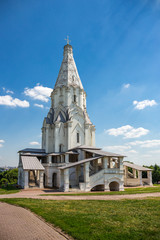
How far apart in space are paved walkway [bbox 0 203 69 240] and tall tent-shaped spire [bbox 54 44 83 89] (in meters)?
28.2

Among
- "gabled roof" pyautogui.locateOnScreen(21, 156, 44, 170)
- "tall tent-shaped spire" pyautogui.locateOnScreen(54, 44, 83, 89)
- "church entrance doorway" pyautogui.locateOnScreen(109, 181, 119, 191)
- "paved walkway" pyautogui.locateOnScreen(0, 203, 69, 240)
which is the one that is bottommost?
"church entrance doorway" pyautogui.locateOnScreen(109, 181, 119, 191)

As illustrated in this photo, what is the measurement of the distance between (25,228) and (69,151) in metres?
22.7

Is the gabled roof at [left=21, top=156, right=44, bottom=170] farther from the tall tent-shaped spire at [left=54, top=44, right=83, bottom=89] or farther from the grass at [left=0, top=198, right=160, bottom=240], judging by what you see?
the tall tent-shaped spire at [left=54, top=44, right=83, bottom=89]

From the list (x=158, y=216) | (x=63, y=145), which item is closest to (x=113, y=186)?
(x=63, y=145)

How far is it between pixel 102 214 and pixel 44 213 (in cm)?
312

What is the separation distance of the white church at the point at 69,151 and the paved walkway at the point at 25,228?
14114mm

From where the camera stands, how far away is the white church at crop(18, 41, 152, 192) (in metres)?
25.7

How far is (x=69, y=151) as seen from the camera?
30.6 m

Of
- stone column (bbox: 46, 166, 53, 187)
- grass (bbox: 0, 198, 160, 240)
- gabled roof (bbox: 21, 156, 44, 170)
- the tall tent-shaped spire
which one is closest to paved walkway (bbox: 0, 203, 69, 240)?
grass (bbox: 0, 198, 160, 240)

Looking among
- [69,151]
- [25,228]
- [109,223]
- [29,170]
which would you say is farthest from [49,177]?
[109,223]

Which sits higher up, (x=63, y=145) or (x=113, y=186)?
(x=63, y=145)

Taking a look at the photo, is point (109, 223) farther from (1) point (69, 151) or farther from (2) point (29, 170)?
(1) point (69, 151)

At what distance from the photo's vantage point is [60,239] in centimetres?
665

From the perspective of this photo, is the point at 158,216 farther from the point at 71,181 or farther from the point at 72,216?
the point at 71,181
